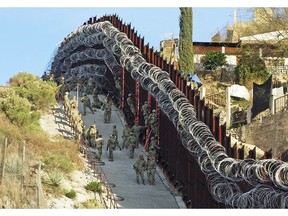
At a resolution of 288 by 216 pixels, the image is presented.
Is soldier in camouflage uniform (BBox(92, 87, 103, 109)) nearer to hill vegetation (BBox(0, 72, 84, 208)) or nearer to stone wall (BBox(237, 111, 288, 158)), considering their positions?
hill vegetation (BBox(0, 72, 84, 208))

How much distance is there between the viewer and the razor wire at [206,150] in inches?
963

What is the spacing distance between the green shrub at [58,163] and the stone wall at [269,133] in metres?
8.54

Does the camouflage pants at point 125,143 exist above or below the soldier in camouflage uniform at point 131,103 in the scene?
below

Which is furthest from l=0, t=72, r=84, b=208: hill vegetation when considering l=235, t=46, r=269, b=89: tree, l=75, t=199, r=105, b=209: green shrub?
l=235, t=46, r=269, b=89: tree

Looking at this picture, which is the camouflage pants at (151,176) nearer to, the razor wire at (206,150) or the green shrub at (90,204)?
the razor wire at (206,150)

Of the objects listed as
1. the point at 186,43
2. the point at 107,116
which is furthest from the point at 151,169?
the point at 186,43

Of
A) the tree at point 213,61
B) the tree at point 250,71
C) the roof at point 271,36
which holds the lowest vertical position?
the tree at point 250,71

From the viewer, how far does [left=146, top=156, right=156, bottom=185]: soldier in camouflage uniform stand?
3282 cm

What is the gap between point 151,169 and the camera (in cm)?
3297

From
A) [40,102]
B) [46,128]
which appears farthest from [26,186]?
[40,102]

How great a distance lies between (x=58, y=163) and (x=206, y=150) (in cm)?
552

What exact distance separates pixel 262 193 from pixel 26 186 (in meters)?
7.40

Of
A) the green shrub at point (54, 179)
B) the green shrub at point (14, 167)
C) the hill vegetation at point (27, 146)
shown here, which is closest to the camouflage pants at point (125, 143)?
the hill vegetation at point (27, 146)
